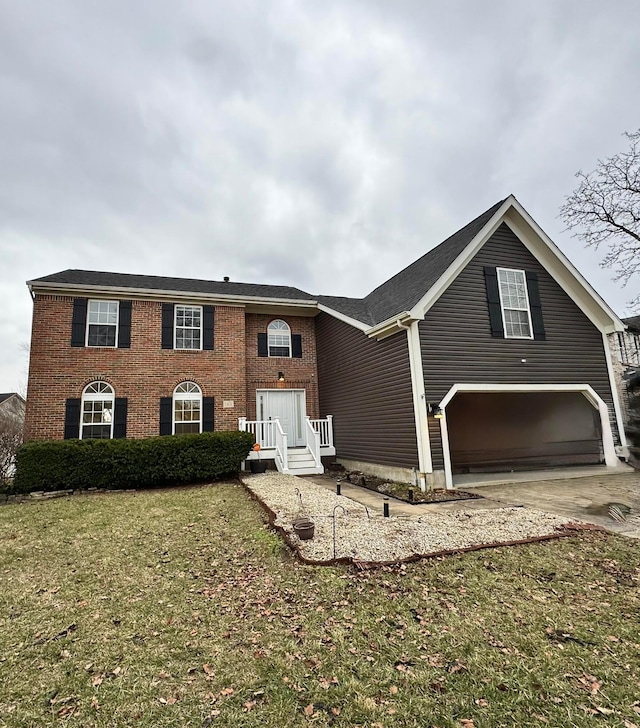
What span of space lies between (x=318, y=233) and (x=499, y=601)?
19.0 metres

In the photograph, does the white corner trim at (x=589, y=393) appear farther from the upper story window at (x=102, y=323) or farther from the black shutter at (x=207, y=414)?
the upper story window at (x=102, y=323)

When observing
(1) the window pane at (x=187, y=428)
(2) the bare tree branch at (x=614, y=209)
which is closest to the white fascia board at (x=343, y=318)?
(1) the window pane at (x=187, y=428)

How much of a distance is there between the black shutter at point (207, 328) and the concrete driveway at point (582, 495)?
8.62m

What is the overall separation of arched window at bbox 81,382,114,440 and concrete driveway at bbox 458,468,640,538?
32.6 ft

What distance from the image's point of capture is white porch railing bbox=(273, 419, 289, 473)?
37.0 ft

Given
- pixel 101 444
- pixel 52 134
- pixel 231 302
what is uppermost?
pixel 52 134

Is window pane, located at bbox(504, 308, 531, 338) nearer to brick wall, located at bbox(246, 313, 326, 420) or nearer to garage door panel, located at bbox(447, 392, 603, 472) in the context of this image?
garage door panel, located at bbox(447, 392, 603, 472)

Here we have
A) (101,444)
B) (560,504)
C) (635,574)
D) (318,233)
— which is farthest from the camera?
(318,233)

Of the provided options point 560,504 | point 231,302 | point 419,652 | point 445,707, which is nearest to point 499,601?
point 419,652

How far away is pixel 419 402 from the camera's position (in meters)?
8.73

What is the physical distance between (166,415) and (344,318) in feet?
20.5

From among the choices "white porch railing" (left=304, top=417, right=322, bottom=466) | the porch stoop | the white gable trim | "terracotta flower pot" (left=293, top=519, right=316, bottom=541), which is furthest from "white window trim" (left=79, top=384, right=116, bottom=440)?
the white gable trim

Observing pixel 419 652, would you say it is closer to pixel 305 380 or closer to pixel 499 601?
pixel 499 601

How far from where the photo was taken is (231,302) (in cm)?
1296
